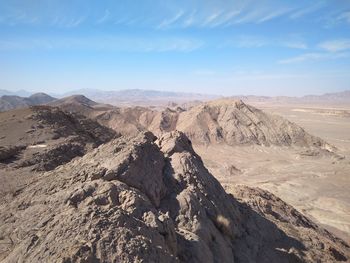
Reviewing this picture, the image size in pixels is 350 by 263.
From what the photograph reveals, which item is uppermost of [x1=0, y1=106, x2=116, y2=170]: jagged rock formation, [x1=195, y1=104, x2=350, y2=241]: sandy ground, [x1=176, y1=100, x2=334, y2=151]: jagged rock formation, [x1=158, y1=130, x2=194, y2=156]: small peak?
[x1=158, y1=130, x2=194, y2=156]: small peak

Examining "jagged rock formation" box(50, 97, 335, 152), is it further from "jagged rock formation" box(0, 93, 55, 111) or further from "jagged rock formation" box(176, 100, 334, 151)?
"jagged rock formation" box(0, 93, 55, 111)

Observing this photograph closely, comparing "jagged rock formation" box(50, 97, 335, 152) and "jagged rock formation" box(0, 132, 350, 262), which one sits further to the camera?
"jagged rock formation" box(50, 97, 335, 152)

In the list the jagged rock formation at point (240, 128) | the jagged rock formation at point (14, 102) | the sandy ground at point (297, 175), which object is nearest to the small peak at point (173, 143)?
the sandy ground at point (297, 175)

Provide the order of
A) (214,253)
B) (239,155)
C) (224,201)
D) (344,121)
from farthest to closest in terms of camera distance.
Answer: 1. (344,121)
2. (239,155)
3. (224,201)
4. (214,253)

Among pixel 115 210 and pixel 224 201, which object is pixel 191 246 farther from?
pixel 224 201

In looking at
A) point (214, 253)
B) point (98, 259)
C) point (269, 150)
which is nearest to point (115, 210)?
point (98, 259)

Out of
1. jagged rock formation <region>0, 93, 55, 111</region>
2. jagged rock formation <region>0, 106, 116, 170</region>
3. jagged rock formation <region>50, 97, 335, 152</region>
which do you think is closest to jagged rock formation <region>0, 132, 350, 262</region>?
jagged rock formation <region>0, 106, 116, 170</region>

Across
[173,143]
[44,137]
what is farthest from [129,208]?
[44,137]
